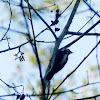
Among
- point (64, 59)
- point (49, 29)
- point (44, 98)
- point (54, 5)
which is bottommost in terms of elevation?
point (44, 98)

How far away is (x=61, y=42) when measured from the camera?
150 inches

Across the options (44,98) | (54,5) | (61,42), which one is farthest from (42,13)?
(44,98)

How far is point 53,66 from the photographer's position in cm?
373

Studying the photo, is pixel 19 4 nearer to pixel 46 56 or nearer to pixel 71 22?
pixel 71 22

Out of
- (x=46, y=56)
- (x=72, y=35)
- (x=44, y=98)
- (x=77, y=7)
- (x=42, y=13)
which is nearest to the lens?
(x=44, y=98)

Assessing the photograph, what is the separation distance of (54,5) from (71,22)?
45 cm

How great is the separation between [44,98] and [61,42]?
119 centimetres

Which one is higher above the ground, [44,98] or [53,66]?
[53,66]

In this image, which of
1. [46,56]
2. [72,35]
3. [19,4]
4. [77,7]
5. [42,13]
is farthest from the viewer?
[46,56]

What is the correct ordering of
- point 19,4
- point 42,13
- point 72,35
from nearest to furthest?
point 19,4
point 72,35
point 42,13

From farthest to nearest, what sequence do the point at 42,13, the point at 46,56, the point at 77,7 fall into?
the point at 46,56 → the point at 77,7 → the point at 42,13

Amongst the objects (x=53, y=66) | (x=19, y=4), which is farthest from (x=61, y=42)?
(x=19, y=4)

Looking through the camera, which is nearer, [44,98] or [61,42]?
[44,98]

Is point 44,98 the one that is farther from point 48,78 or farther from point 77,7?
point 77,7
